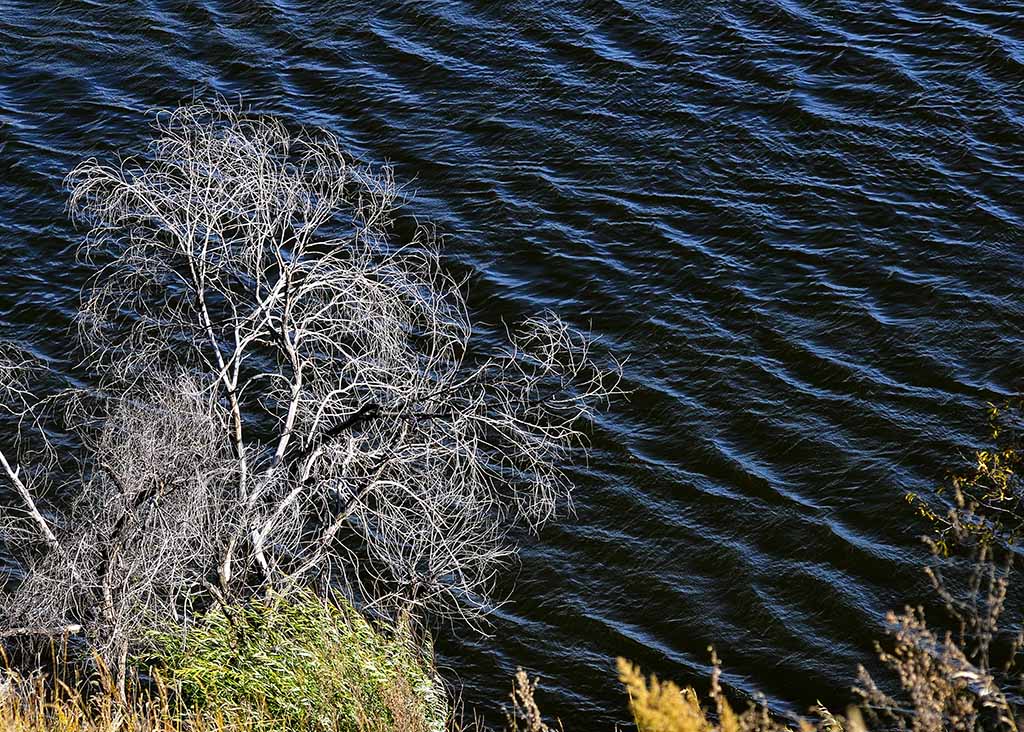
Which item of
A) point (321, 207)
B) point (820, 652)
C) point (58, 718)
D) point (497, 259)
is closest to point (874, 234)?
point (497, 259)

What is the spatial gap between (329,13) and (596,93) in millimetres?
5445

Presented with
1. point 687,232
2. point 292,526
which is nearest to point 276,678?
point 292,526

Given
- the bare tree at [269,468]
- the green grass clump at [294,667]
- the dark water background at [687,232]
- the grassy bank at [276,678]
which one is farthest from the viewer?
the dark water background at [687,232]

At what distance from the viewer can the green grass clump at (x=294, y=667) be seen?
12148 mm

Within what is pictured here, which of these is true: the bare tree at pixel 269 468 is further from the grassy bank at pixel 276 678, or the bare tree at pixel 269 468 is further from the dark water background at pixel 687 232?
the dark water background at pixel 687 232

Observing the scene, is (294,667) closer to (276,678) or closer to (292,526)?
(276,678)

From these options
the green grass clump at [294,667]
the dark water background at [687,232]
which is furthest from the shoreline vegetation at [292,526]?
the dark water background at [687,232]

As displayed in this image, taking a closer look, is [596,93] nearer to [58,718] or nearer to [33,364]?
[33,364]

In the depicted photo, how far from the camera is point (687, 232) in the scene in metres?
20.3

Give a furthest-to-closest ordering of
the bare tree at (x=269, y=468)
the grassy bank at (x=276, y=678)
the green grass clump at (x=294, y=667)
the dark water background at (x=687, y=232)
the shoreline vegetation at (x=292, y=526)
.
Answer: the dark water background at (x=687, y=232), the bare tree at (x=269, y=468), the shoreline vegetation at (x=292, y=526), the green grass clump at (x=294, y=667), the grassy bank at (x=276, y=678)

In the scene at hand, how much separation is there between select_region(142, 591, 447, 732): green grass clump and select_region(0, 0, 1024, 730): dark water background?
8.35 ft

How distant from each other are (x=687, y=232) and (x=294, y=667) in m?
9.76

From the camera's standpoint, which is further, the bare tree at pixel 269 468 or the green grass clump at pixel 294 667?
the bare tree at pixel 269 468

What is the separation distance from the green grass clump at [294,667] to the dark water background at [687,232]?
2.55 metres
